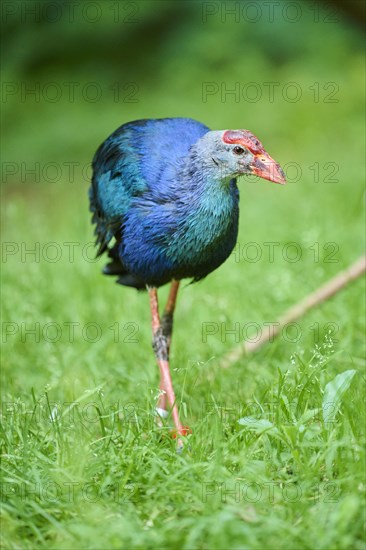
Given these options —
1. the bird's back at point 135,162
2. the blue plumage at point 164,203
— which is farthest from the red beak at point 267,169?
the bird's back at point 135,162

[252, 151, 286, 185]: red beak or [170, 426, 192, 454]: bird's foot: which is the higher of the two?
[252, 151, 286, 185]: red beak

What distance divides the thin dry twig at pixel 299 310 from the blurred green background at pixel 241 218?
0.07 metres

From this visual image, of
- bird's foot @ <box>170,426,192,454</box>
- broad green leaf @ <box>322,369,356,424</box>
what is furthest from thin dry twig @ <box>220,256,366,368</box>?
broad green leaf @ <box>322,369,356,424</box>

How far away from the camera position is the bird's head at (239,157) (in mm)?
3465

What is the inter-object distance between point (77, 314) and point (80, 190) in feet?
11.5

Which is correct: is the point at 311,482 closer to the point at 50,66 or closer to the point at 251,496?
the point at 251,496

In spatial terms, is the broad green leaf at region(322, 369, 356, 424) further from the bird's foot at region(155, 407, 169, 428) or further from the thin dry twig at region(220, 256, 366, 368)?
the thin dry twig at region(220, 256, 366, 368)

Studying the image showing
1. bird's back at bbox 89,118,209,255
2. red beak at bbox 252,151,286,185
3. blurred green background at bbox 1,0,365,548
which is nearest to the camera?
blurred green background at bbox 1,0,365,548

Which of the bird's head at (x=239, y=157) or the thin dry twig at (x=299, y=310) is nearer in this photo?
the bird's head at (x=239, y=157)

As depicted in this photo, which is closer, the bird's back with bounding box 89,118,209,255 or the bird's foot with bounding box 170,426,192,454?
the bird's foot with bounding box 170,426,192,454

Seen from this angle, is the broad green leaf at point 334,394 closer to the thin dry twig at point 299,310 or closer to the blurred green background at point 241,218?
the blurred green background at point 241,218

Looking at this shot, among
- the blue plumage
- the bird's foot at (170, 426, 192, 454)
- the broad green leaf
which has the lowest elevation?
the bird's foot at (170, 426, 192, 454)

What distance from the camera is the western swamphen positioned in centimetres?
357

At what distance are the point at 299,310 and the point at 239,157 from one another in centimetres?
145
